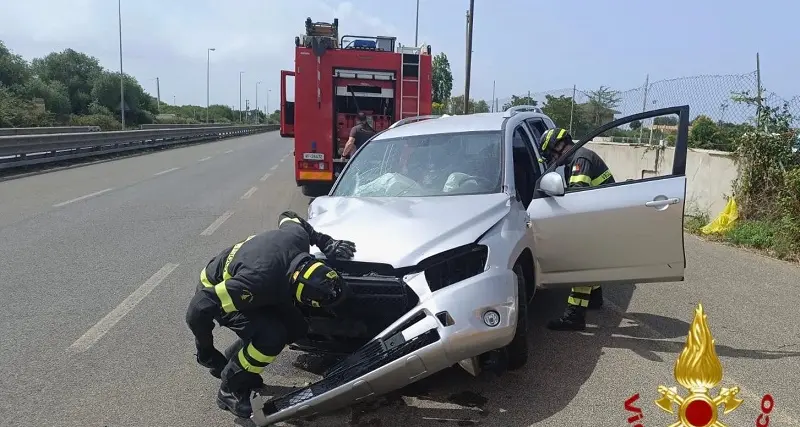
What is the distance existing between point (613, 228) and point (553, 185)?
1.87 ft

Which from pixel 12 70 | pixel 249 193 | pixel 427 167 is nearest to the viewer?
pixel 427 167

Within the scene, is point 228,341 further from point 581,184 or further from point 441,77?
point 441,77

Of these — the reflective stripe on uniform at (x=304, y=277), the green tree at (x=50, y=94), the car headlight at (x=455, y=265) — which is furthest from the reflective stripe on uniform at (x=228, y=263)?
the green tree at (x=50, y=94)

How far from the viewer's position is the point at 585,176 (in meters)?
4.97

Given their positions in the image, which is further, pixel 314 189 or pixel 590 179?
pixel 314 189

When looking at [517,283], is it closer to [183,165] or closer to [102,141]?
[183,165]

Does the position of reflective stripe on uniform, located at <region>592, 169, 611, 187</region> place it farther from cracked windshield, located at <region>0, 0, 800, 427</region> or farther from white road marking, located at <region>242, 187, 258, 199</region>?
white road marking, located at <region>242, 187, 258, 199</region>

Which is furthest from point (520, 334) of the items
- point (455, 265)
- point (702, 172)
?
point (702, 172)

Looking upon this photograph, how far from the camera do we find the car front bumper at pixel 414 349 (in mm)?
3268

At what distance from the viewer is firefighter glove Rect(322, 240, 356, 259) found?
12.3 feet

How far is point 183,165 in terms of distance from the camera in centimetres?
2069

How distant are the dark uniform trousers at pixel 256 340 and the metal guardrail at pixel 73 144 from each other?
15.0 meters

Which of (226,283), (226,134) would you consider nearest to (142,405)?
(226,283)

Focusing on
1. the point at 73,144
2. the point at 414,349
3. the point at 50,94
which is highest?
the point at 50,94
